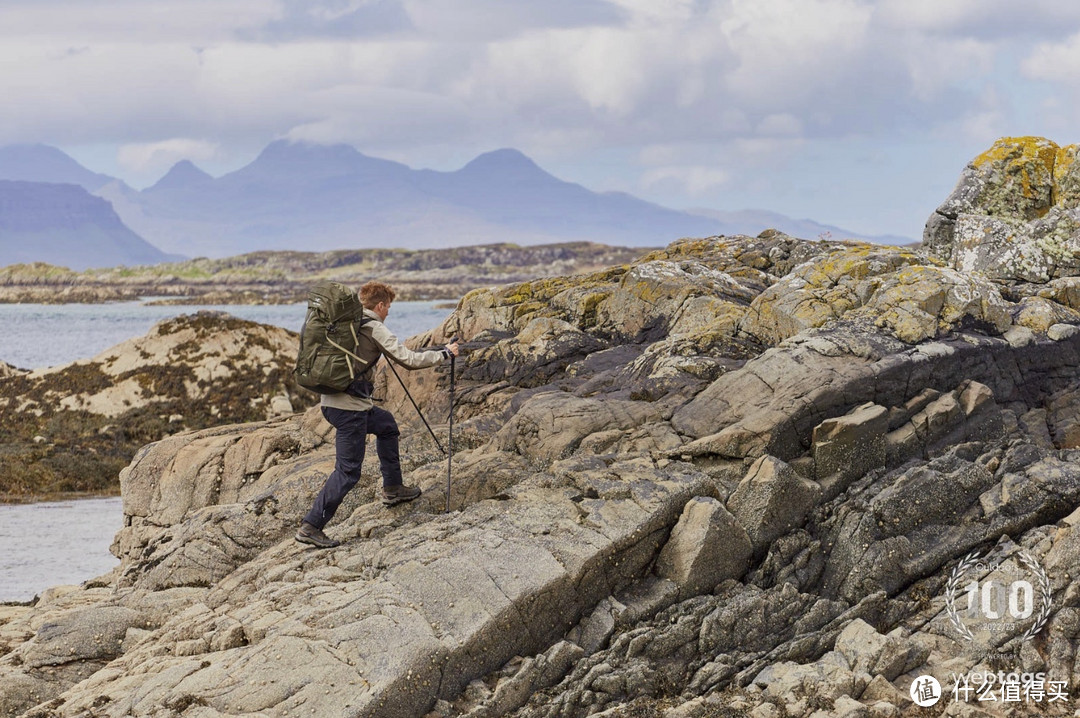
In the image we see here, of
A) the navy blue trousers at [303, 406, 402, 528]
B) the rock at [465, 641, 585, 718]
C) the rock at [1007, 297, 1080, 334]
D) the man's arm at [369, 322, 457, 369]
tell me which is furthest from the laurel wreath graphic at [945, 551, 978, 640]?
the navy blue trousers at [303, 406, 402, 528]

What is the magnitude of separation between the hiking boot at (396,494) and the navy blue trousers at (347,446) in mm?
1015

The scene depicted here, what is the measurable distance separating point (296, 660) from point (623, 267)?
50.9 ft

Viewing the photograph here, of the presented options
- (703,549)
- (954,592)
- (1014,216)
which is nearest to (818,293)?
(954,592)

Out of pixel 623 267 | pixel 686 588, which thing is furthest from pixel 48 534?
pixel 686 588

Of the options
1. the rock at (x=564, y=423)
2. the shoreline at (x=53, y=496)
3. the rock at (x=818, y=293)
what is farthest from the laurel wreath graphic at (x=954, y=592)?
the shoreline at (x=53, y=496)

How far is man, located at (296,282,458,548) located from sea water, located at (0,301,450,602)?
14.0m

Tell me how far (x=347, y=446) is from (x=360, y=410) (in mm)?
615

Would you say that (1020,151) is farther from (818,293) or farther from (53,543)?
(53,543)

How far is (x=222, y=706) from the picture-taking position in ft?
39.7

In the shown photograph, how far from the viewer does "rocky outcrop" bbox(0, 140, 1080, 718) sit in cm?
1320

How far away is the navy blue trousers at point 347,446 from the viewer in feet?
49.6

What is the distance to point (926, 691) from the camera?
45.8ft

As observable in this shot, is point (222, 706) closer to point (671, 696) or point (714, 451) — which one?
point (671, 696)

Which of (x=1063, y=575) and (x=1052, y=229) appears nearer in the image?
(x=1063, y=575)
